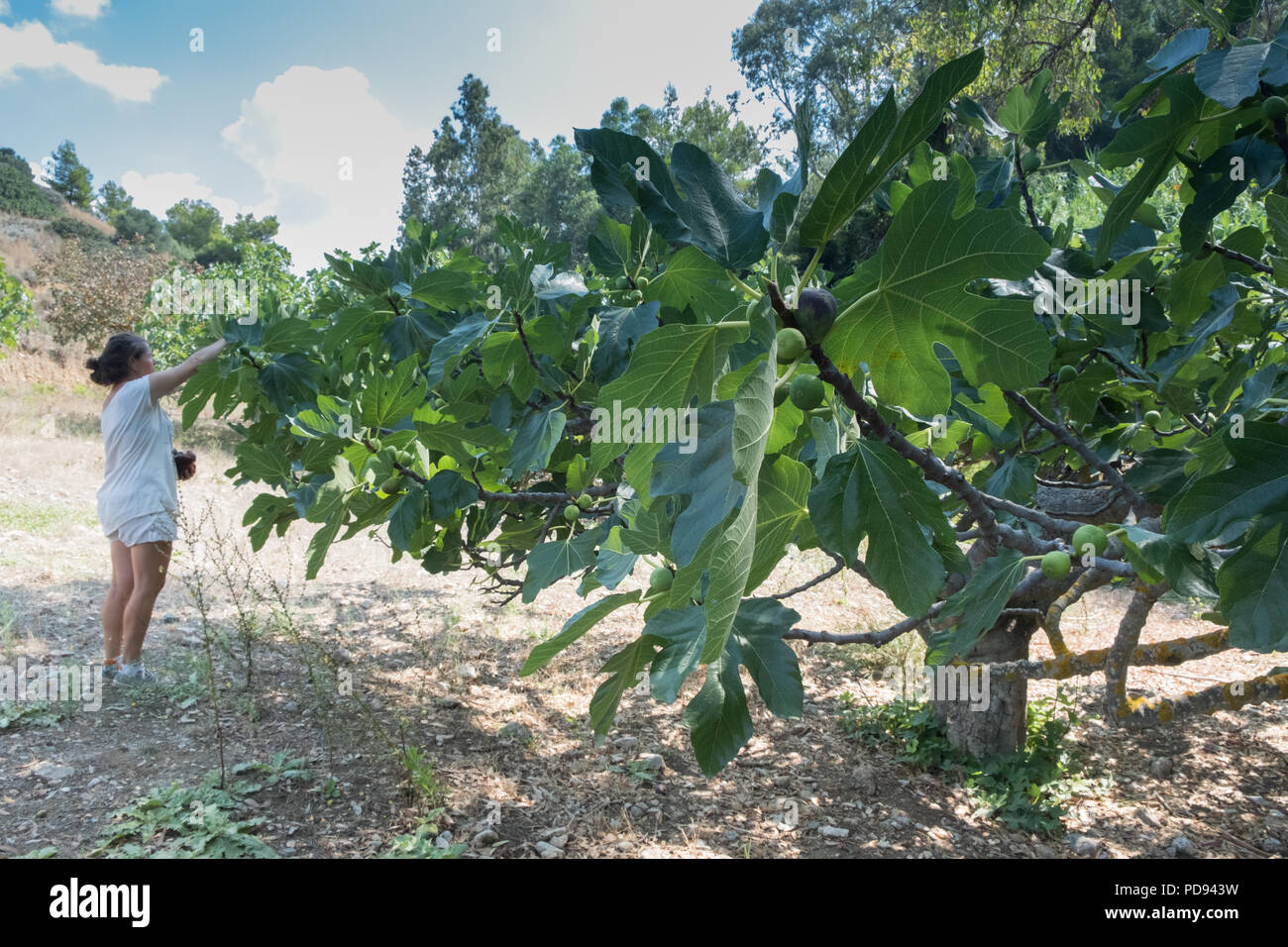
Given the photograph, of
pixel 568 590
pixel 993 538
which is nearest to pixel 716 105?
pixel 568 590

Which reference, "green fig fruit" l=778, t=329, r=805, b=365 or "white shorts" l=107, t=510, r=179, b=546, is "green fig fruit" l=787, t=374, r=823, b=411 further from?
"white shorts" l=107, t=510, r=179, b=546

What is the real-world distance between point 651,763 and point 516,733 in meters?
0.78

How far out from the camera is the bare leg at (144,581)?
426 centimetres

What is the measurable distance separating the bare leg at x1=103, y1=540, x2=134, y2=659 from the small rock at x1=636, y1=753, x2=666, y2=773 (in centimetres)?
288

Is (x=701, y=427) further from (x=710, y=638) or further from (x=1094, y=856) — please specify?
(x=1094, y=856)

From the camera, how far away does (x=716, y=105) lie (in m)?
21.8

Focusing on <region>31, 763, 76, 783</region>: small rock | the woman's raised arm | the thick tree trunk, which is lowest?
<region>31, 763, 76, 783</region>: small rock

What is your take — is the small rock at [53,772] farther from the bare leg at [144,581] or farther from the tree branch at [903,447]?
the tree branch at [903,447]

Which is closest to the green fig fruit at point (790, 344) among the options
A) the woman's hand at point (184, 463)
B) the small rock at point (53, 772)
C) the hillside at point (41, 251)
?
the small rock at point (53, 772)

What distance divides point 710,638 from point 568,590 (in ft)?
22.7

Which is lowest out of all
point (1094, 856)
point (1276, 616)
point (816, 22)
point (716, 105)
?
point (1094, 856)

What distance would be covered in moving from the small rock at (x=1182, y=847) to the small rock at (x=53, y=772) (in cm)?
453

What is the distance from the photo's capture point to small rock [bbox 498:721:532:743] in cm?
412

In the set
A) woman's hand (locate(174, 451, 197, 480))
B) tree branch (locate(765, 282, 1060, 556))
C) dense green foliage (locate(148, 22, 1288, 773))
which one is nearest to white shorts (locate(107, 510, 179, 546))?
woman's hand (locate(174, 451, 197, 480))
